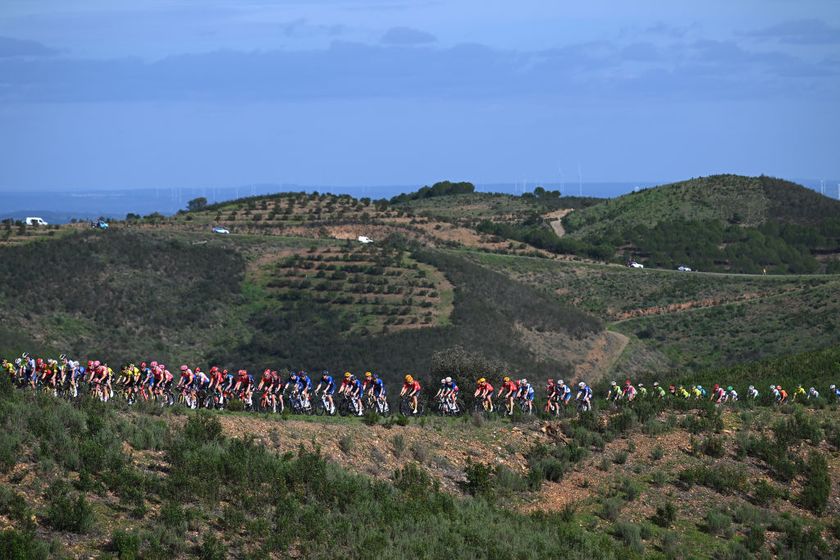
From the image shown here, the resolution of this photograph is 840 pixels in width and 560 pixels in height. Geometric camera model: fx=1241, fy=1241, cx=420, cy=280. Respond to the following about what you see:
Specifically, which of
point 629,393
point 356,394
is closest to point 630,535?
point 356,394

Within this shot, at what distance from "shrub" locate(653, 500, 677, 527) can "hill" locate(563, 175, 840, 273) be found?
8456 centimetres

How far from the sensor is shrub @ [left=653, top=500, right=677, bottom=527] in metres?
28.0

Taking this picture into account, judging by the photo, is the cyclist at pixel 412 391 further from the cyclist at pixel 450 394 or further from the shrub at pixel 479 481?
the shrub at pixel 479 481

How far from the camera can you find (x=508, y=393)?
114 ft

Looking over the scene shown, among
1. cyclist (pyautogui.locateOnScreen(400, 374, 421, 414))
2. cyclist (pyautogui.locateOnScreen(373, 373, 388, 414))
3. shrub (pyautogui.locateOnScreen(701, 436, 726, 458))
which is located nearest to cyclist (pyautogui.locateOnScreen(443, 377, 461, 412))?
cyclist (pyautogui.locateOnScreen(400, 374, 421, 414))

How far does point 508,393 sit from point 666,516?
774 centimetres

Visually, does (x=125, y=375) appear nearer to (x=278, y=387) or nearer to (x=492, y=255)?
(x=278, y=387)

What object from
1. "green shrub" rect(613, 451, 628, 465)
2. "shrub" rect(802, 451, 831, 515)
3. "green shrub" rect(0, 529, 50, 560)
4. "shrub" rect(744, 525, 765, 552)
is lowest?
"shrub" rect(744, 525, 765, 552)

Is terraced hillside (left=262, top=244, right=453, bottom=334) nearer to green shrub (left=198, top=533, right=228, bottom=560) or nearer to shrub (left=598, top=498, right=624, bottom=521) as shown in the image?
shrub (left=598, top=498, right=624, bottom=521)

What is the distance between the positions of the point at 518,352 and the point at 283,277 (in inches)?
750

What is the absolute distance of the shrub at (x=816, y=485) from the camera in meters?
29.6

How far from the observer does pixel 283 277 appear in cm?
8100

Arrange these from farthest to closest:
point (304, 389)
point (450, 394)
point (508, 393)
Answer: point (450, 394)
point (508, 393)
point (304, 389)

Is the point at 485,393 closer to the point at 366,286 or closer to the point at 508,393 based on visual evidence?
the point at 508,393
